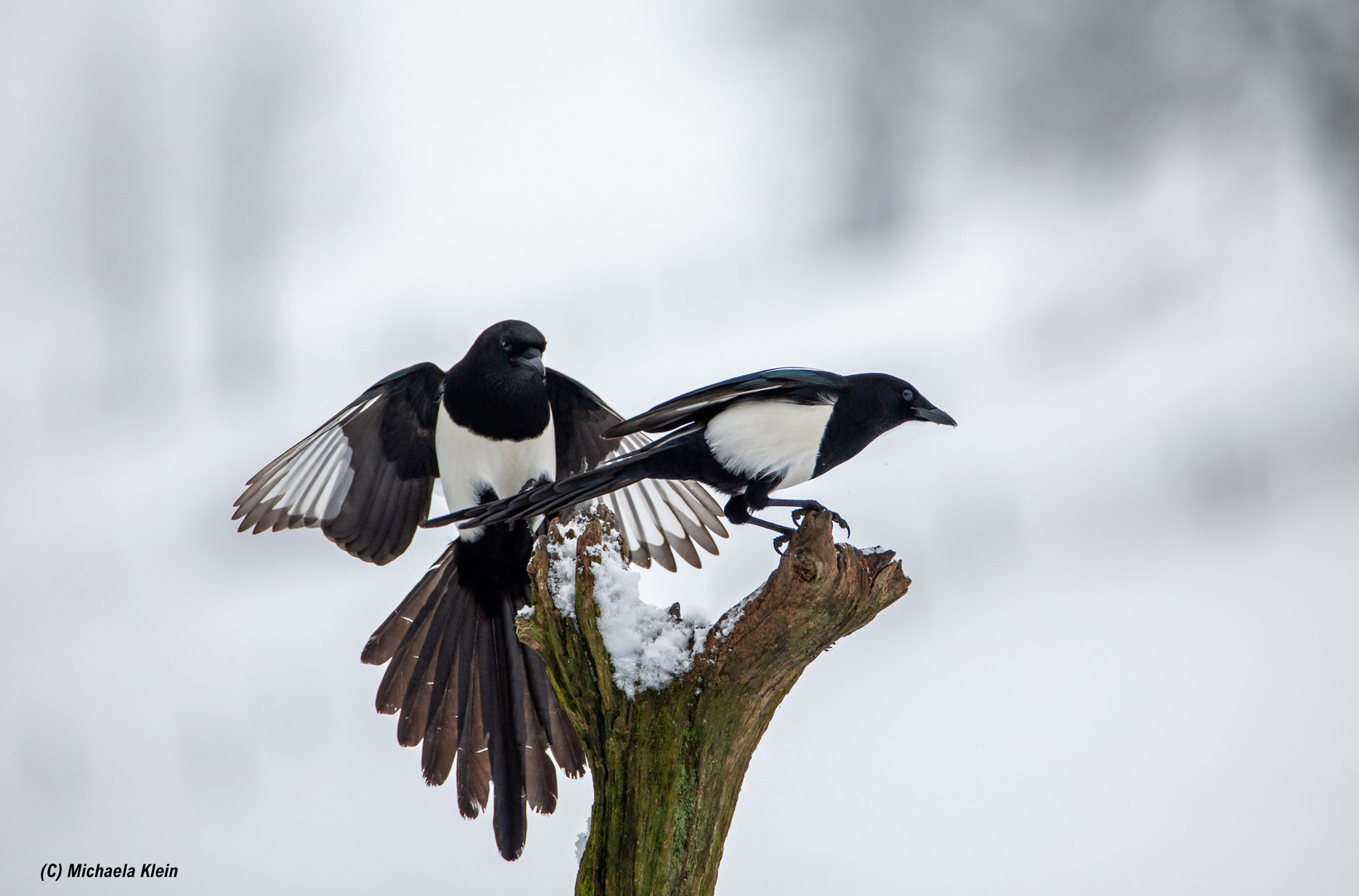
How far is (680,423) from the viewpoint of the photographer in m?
1.81

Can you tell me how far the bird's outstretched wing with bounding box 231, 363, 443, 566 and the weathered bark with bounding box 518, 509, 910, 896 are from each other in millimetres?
801

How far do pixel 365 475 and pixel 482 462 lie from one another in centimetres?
33

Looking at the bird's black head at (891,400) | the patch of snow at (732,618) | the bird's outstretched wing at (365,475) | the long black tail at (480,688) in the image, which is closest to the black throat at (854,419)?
the bird's black head at (891,400)

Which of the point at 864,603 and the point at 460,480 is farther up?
the point at 460,480

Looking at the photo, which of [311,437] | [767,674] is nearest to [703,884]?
[767,674]

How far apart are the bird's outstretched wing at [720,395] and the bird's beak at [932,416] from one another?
0.57 ft

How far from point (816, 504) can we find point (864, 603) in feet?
0.76

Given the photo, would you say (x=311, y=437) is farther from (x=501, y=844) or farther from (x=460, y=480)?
(x=501, y=844)

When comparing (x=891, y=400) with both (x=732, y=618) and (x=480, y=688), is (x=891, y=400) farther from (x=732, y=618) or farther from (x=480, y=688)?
(x=480, y=688)

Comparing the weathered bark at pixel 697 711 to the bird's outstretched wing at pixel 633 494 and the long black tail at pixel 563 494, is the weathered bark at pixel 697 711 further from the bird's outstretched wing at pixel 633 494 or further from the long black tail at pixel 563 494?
the bird's outstretched wing at pixel 633 494

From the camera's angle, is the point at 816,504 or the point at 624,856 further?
the point at 816,504

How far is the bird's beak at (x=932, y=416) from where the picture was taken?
1888mm

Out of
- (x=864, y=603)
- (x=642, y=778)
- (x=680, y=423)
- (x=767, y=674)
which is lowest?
(x=642, y=778)

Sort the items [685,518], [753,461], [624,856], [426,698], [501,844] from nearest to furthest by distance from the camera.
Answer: [624,856]
[753,461]
[501,844]
[426,698]
[685,518]
